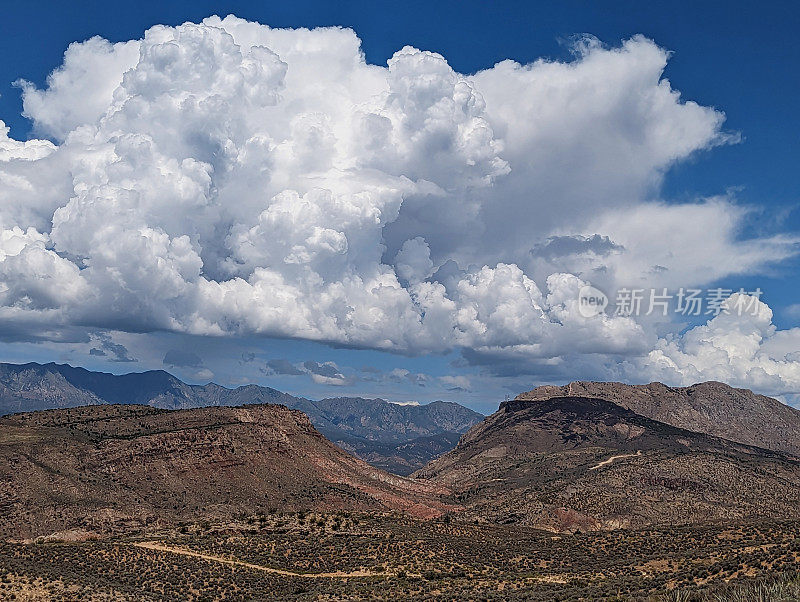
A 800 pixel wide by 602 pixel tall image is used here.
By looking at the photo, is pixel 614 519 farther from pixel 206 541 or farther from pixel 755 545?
pixel 206 541

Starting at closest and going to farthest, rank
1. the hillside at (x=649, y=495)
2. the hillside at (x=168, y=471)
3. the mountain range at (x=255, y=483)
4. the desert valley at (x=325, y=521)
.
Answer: the desert valley at (x=325, y=521), the hillside at (x=168, y=471), the mountain range at (x=255, y=483), the hillside at (x=649, y=495)

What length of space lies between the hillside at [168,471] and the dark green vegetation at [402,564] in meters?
28.6

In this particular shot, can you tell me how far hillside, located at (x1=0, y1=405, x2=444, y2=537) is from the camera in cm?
10069

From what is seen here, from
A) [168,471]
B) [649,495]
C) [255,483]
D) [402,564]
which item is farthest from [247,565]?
[649,495]

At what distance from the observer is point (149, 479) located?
117 metres

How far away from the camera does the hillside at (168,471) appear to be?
330ft

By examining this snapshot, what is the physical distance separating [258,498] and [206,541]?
45500mm

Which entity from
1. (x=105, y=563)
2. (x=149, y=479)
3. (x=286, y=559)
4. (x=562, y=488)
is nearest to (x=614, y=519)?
(x=562, y=488)

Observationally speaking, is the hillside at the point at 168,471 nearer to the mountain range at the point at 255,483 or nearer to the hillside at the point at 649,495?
the mountain range at the point at 255,483

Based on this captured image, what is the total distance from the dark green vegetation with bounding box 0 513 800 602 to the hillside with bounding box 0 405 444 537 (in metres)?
28.6

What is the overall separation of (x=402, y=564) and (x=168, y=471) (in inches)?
2835

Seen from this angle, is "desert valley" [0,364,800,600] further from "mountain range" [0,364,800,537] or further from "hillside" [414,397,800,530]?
"hillside" [414,397,800,530]

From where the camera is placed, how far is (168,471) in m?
122

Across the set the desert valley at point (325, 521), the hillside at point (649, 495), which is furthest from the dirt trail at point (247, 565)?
the hillside at point (649, 495)
